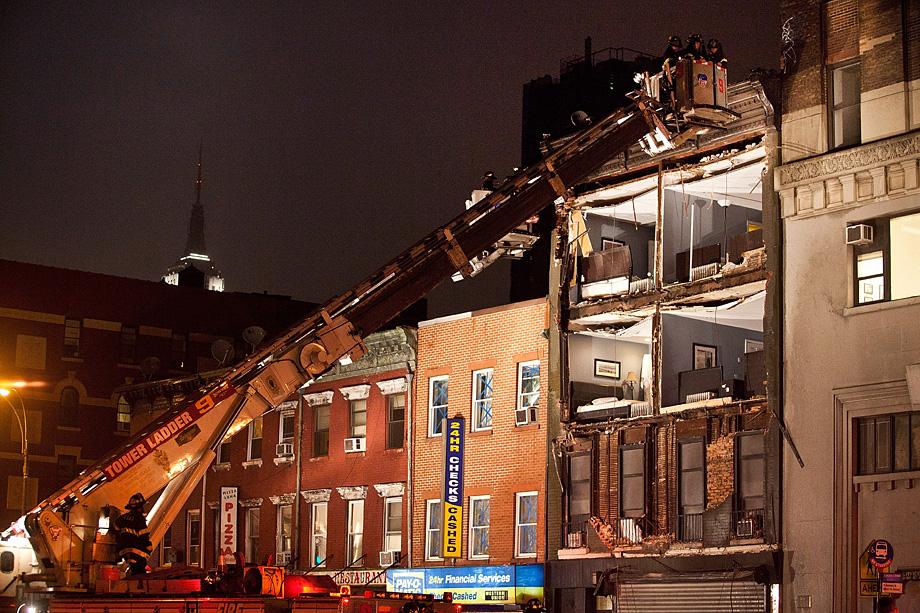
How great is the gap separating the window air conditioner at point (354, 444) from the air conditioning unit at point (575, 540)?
9.50 metres

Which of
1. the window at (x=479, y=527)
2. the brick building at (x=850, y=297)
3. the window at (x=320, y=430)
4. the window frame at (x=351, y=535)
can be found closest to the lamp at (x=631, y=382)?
the window at (x=479, y=527)

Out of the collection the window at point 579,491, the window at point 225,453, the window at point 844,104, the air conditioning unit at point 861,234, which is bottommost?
the window at point 579,491

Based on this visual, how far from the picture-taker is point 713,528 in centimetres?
3381

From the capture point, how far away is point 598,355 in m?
39.3

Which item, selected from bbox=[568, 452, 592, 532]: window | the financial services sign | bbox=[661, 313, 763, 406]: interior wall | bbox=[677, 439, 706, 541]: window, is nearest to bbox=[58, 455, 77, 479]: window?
the financial services sign

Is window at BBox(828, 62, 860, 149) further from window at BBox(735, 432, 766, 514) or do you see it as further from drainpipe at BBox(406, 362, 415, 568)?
drainpipe at BBox(406, 362, 415, 568)

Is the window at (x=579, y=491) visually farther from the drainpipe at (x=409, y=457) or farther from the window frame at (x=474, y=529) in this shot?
the drainpipe at (x=409, y=457)

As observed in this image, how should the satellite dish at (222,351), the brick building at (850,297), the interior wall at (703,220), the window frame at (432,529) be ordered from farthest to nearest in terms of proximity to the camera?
the satellite dish at (222,351)
the window frame at (432,529)
the interior wall at (703,220)
the brick building at (850,297)

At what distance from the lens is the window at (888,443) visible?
30.0 m

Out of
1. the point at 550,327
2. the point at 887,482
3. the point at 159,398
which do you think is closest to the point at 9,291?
the point at 159,398

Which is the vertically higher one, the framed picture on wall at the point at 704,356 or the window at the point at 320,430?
the framed picture on wall at the point at 704,356

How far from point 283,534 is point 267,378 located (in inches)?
867

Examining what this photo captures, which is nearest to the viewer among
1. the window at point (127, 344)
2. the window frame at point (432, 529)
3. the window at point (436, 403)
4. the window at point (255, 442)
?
the window frame at point (432, 529)

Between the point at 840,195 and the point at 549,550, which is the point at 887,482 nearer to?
the point at 840,195
